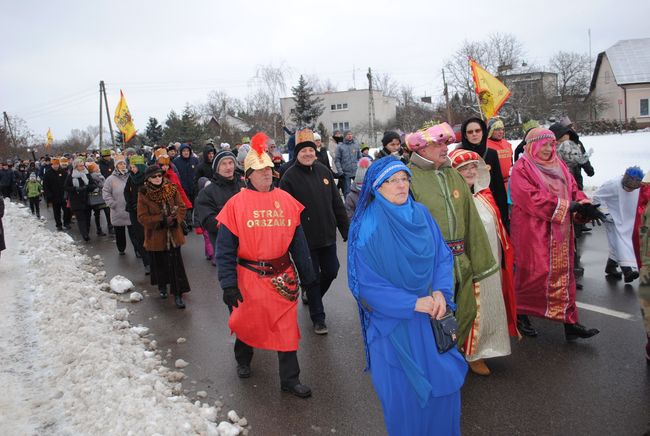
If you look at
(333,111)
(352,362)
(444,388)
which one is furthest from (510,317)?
(333,111)

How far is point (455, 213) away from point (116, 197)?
7.61 m

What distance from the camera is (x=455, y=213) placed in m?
3.73

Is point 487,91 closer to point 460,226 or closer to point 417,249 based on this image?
point 460,226

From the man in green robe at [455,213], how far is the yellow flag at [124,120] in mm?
18682

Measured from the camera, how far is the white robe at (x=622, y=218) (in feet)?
20.1

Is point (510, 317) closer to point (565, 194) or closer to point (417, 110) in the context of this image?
point (565, 194)

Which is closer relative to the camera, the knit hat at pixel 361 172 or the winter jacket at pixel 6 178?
the knit hat at pixel 361 172

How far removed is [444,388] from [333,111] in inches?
2458

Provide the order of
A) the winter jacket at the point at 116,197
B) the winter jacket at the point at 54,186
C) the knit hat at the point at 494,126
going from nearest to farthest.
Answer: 1. the knit hat at the point at 494,126
2. the winter jacket at the point at 116,197
3. the winter jacket at the point at 54,186

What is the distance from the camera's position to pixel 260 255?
396cm

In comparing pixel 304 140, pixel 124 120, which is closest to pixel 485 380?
pixel 304 140

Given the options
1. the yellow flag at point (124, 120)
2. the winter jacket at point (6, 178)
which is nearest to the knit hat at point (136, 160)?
the yellow flag at point (124, 120)

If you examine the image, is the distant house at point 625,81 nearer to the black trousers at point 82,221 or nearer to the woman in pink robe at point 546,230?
the black trousers at point 82,221

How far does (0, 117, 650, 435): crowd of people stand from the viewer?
279cm
